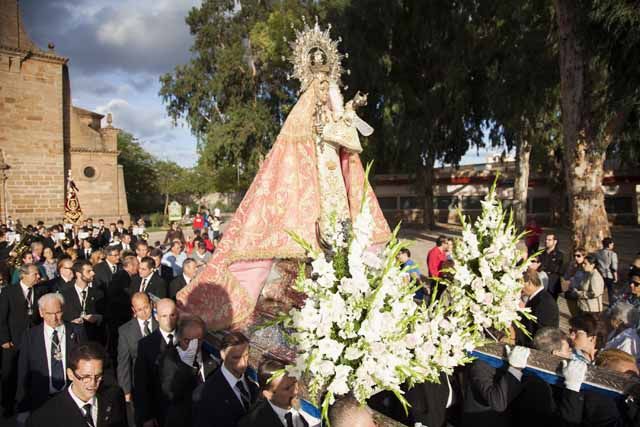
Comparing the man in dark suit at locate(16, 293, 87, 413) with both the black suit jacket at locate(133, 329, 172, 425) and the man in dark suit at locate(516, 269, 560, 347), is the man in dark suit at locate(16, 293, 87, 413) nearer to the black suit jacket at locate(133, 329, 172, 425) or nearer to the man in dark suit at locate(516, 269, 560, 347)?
the black suit jacket at locate(133, 329, 172, 425)

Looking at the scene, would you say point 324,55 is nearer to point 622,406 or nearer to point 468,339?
point 468,339

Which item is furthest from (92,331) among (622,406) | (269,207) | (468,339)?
(622,406)

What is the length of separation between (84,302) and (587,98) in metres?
11.1

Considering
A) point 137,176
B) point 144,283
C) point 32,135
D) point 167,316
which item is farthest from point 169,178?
point 167,316

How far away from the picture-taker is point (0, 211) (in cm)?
2252

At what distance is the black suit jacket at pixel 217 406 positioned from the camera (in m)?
2.98

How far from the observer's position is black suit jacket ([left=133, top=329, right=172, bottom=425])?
385 cm

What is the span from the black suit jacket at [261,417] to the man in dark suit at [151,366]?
1512 mm

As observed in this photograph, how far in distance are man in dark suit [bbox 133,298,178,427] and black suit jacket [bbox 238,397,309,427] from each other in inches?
59.5

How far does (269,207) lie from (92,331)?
10.8ft

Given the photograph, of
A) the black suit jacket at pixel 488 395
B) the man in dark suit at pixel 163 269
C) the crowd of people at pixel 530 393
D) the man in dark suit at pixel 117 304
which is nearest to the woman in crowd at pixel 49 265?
the man in dark suit at pixel 163 269

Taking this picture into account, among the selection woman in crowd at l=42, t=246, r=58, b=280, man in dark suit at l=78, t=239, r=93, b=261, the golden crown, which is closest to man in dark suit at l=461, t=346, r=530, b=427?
the golden crown

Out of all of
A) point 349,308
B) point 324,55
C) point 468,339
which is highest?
point 324,55

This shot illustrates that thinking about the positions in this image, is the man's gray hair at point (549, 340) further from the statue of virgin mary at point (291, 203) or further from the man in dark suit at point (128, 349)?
the man in dark suit at point (128, 349)
